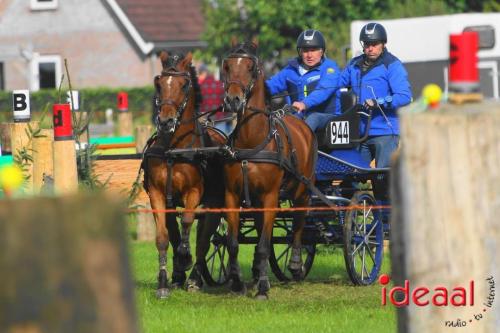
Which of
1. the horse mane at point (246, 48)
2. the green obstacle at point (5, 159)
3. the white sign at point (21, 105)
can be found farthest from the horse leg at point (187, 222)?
the green obstacle at point (5, 159)

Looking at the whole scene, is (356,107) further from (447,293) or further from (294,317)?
(447,293)

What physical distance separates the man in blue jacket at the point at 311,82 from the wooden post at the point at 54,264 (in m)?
8.87

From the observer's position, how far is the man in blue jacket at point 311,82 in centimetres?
1241

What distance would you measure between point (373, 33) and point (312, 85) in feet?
2.43

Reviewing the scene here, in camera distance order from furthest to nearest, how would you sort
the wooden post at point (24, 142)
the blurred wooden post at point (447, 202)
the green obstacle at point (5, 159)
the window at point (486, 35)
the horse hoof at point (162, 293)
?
the window at point (486, 35) → the green obstacle at point (5, 159) → the wooden post at point (24, 142) → the horse hoof at point (162, 293) → the blurred wooden post at point (447, 202)

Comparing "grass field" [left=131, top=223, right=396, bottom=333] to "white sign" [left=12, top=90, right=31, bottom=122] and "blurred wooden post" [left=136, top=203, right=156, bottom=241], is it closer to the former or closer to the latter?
"white sign" [left=12, top=90, right=31, bottom=122]

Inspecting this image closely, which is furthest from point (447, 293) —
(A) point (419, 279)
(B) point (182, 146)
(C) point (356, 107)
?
(C) point (356, 107)

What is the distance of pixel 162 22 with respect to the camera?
54.4m

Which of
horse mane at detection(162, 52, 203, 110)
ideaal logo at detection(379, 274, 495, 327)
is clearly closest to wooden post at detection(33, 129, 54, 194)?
horse mane at detection(162, 52, 203, 110)

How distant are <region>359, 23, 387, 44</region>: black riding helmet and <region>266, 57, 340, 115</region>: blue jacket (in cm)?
44

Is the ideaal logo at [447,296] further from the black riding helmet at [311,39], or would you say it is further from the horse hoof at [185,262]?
the black riding helmet at [311,39]

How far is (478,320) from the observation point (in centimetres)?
480

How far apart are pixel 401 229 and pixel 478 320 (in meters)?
0.45

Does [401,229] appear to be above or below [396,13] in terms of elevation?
below
